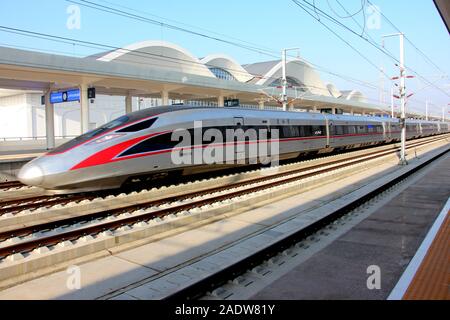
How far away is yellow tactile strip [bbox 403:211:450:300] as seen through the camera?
4.33 m

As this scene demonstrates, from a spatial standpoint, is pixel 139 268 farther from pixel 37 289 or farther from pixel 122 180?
pixel 122 180

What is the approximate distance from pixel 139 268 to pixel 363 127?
24859mm

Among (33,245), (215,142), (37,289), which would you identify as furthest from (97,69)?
(37,289)

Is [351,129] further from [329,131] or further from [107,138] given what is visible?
[107,138]

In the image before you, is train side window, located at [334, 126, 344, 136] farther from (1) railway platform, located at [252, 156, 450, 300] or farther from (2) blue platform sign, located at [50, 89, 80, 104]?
(2) blue platform sign, located at [50, 89, 80, 104]

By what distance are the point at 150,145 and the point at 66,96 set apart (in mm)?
15352

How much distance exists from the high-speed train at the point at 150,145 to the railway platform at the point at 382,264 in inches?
222

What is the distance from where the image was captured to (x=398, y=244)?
6387 mm

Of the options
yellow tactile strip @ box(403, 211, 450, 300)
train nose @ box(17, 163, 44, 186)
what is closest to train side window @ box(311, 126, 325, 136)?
yellow tactile strip @ box(403, 211, 450, 300)

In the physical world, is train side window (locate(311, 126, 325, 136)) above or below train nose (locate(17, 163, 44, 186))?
above

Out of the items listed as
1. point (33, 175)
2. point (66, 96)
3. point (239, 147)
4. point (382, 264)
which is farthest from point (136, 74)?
point (382, 264)

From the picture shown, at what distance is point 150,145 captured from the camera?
10438mm

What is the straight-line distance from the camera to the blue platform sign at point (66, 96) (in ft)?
74.9

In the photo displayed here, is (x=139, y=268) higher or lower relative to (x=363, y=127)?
lower
